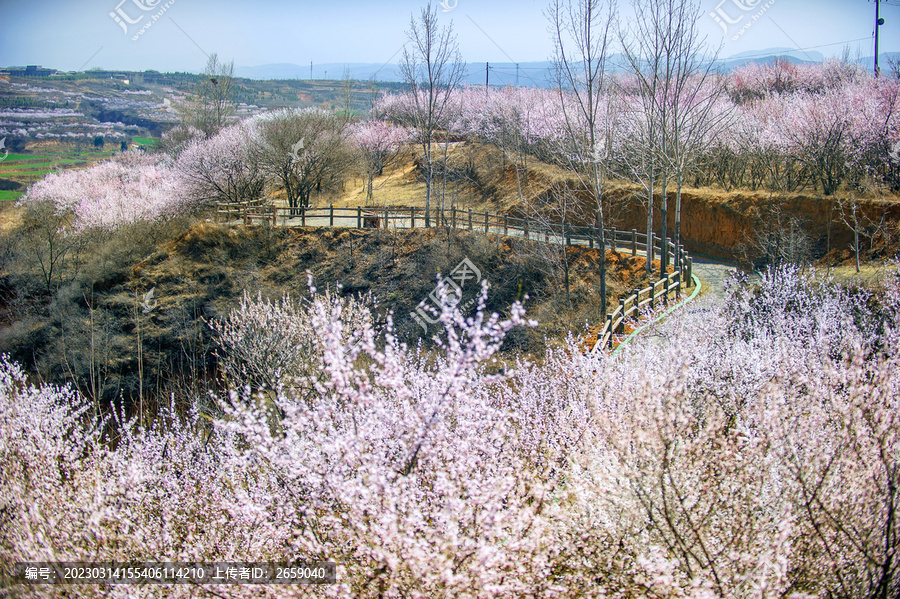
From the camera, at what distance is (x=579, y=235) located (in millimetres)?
21531

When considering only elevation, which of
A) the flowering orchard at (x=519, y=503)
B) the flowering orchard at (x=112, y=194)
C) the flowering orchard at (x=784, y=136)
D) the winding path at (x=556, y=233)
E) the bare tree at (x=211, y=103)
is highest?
the bare tree at (x=211, y=103)

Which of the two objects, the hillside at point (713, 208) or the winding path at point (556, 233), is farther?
the hillside at point (713, 208)

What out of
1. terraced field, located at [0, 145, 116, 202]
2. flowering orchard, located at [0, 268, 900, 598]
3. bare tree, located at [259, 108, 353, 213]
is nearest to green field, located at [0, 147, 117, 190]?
terraced field, located at [0, 145, 116, 202]

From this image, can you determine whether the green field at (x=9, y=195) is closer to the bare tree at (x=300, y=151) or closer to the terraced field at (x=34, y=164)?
the terraced field at (x=34, y=164)

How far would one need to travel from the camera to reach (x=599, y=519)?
4820 millimetres

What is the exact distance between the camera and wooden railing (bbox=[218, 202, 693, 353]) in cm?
1302

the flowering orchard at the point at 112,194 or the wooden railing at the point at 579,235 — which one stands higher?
the flowering orchard at the point at 112,194

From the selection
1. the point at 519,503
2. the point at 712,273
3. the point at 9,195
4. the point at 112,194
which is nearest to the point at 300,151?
the point at 112,194

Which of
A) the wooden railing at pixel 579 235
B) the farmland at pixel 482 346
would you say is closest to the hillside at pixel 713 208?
the farmland at pixel 482 346

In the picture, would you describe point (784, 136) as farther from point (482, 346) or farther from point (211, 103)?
point (211, 103)

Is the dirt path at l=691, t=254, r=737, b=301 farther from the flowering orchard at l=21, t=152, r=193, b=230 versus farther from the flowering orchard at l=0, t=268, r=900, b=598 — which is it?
the flowering orchard at l=21, t=152, r=193, b=230

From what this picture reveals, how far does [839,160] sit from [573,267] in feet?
35.5

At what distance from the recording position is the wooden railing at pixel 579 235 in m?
13.0

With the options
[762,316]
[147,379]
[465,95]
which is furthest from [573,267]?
[465,95]
